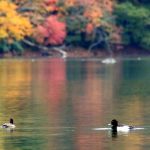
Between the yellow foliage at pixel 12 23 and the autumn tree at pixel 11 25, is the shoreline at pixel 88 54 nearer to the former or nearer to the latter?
the autumn tree at pixel 11 25

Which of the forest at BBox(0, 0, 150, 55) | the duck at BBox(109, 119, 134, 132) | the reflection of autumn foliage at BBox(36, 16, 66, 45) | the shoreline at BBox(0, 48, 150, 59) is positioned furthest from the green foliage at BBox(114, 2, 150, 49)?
the duck at BBox(109, 119, 134, 132)

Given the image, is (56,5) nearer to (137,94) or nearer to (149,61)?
(149,61)

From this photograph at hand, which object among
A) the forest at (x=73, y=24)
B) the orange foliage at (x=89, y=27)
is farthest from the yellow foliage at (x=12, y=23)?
the orange foliage at (x=89, y=27)

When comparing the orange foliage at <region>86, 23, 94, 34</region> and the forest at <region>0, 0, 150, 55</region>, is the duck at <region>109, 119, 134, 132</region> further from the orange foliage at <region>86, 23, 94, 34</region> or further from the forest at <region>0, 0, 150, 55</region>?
the orange foliage at <region>86, 23, 94, 34</region>

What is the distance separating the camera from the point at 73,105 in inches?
1537

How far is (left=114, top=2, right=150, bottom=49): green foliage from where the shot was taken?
8512 centimetres

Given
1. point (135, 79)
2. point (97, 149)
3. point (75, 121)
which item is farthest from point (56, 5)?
point (97, 149)

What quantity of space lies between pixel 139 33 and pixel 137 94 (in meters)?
41.5

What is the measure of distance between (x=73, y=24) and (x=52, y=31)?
230 cm

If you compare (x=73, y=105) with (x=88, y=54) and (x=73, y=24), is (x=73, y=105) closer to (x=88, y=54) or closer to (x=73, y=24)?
(x=73, y=24)

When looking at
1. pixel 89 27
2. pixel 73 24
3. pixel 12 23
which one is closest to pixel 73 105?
pixel 12 23

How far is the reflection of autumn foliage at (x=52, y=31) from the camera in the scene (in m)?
80.9

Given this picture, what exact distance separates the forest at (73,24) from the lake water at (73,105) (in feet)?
36.9

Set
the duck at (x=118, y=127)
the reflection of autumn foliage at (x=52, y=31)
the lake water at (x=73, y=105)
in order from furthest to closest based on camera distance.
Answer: the reflection of autumn foliage at (x=52, y=31) < the duck at (x=118, y=127) < the lake water at (x=73, y=105)
